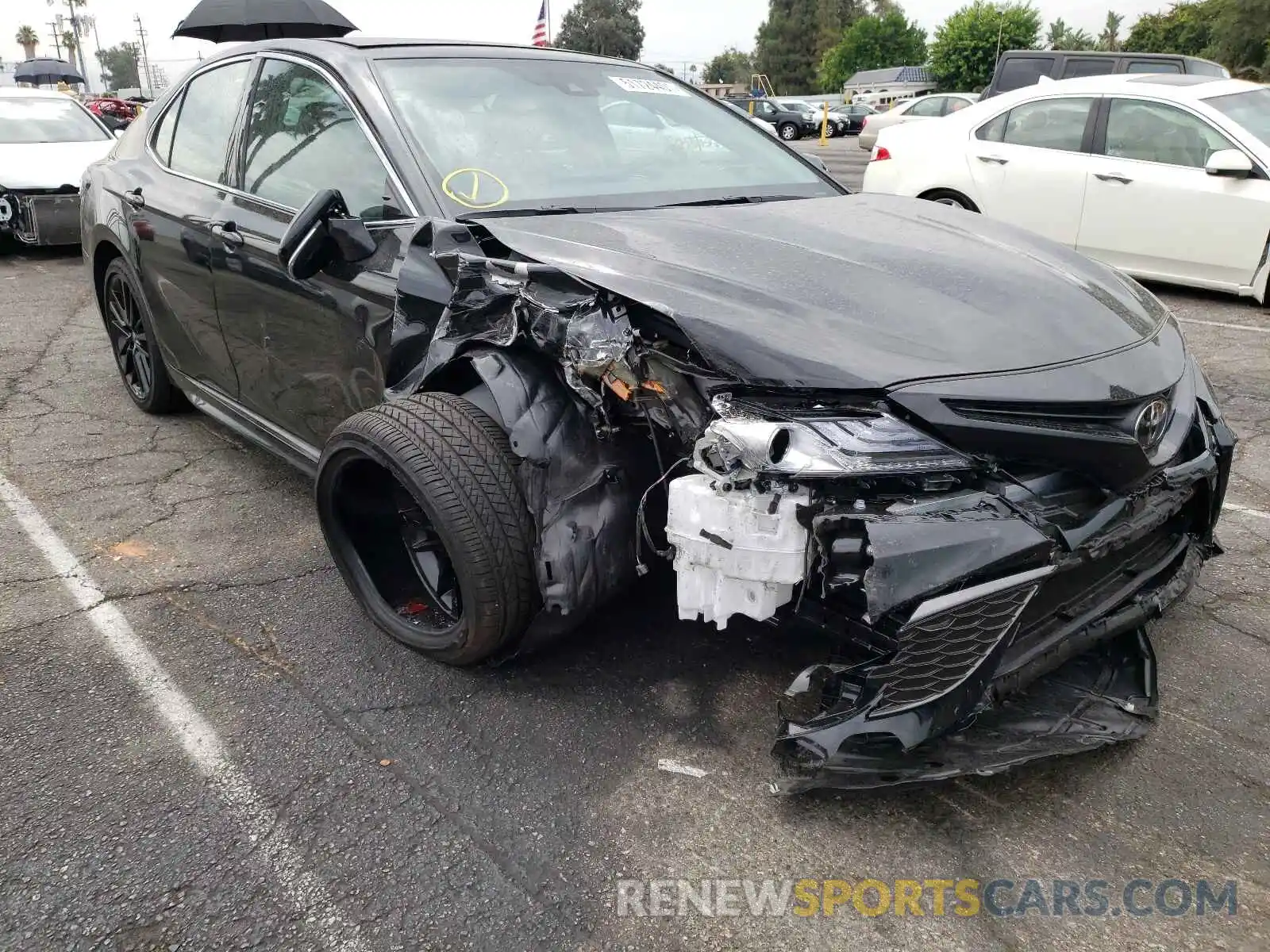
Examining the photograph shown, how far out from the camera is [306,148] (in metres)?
3.12

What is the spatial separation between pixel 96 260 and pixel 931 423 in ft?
14.2

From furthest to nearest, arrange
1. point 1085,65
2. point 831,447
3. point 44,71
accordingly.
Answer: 1. point 44,71
2. point 1085,65
3. point 831,447

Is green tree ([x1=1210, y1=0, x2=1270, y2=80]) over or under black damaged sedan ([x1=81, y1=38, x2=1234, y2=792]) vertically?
over

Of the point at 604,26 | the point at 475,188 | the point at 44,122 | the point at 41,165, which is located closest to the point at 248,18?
the point at 41,165

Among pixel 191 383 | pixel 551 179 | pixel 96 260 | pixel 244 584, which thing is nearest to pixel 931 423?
pixel 551 179

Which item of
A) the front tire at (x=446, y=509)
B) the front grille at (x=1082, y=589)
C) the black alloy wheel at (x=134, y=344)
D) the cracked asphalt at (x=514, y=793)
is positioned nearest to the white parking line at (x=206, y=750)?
the cracked asphalt at (x=514, y=793)

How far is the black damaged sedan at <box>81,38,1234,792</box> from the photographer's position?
1.89 metres

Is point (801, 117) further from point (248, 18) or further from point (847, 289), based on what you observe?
point (847, 289)

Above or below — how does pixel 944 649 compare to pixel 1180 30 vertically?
below

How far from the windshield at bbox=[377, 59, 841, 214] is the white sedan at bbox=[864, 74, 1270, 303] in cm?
416

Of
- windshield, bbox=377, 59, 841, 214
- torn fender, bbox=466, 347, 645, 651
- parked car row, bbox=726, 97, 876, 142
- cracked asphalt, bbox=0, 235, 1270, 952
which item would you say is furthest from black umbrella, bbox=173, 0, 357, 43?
parked car row, bbox=726, 97, 876, 142

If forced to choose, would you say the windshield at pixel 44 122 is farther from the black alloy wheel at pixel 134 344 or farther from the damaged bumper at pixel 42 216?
the black alloy wheel at pixel 134 344

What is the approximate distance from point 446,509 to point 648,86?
210cm

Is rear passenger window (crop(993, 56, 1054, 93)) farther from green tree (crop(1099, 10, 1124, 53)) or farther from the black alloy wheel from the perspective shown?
green tree (crop(1099, 10, 1124, 53))
